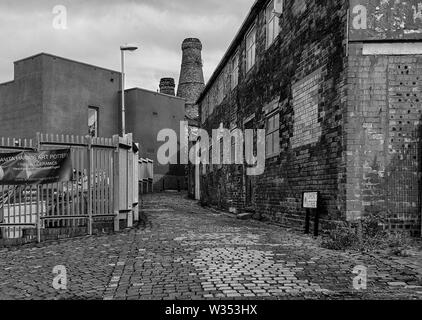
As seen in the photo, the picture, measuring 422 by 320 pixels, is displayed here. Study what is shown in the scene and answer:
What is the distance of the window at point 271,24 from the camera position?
497 inches

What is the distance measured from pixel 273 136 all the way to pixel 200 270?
762cm

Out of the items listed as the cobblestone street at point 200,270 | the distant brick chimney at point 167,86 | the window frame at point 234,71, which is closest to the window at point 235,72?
the window frame at point 234,71

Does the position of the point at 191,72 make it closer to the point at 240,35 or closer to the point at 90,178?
the point at 240,35

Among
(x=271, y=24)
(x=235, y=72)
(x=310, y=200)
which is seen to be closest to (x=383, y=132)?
(x=310, y=200)

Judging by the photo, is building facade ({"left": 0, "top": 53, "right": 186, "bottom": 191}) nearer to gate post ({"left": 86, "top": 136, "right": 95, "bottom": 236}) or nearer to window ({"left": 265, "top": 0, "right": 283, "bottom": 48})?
window ({"left": 265, "top": 0, "right": 283, "bottom": 48})

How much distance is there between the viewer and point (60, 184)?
368 inches

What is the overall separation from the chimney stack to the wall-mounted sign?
134 feet

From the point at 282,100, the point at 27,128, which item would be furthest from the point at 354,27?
the point at 27,128

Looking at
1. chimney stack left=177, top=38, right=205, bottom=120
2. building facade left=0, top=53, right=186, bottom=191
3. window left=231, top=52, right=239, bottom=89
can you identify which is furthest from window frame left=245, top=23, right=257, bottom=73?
chimney stack left=177, top=38, right=205, bottom=120

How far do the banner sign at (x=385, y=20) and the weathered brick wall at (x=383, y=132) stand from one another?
9.8 inches

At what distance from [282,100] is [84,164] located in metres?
5.46

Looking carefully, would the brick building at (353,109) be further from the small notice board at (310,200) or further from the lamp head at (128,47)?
the lamp head at (128,47)

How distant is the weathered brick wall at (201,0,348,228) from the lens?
892 centimetres

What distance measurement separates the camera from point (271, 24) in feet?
43.4
